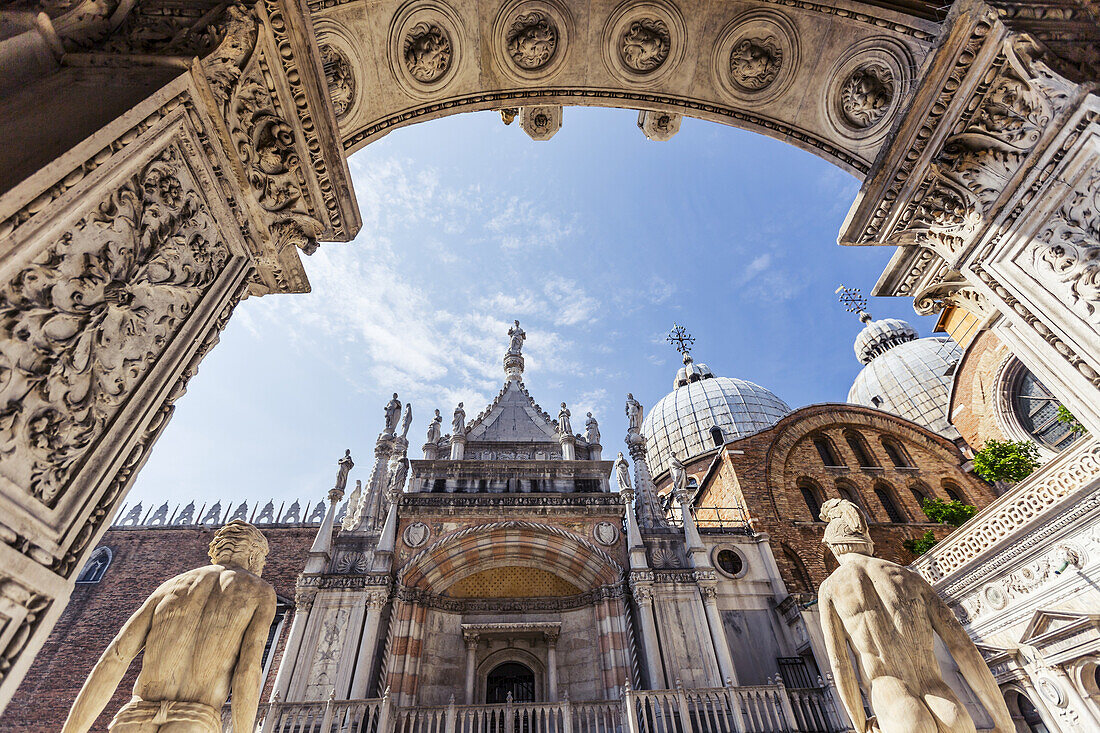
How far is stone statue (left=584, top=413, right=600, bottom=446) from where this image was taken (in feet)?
55.9

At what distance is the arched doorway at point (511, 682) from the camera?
43.7ft

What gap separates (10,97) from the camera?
8.90 ft

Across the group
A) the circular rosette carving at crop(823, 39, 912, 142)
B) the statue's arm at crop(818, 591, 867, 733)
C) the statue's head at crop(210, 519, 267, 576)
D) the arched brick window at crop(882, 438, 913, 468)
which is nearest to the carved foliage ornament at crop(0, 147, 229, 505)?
the statue's head at crop(210, 519, 267, 576)

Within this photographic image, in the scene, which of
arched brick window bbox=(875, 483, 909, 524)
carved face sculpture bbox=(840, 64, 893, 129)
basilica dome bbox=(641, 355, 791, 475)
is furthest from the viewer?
basilica dome bbox=(641, 355, 791, 475)

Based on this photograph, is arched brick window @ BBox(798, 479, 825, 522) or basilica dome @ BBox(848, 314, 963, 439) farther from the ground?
basilica dome @ BBox(848, 314, 963, 439)

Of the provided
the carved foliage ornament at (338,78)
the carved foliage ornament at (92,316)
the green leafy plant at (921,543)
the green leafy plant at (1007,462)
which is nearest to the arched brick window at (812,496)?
the green leafy plant at (921,543)

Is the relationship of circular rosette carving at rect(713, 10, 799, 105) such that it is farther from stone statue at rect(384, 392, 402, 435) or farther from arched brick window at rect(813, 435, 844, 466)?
arched brick window at rect(813, 435, 844, 466)

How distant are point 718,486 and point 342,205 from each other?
20.5 metres

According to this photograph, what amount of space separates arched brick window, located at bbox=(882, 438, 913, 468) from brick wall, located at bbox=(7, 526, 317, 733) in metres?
25.2

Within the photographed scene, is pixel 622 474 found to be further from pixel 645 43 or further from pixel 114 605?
pixel 114 605

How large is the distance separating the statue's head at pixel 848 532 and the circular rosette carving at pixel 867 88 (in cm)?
353

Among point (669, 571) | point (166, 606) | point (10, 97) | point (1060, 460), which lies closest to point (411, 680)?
point (669, 571)

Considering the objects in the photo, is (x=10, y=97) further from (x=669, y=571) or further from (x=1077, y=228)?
(x=669, y=571)

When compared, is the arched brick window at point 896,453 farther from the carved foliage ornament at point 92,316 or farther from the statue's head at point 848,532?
the carved foliage ornament at point 92,316
